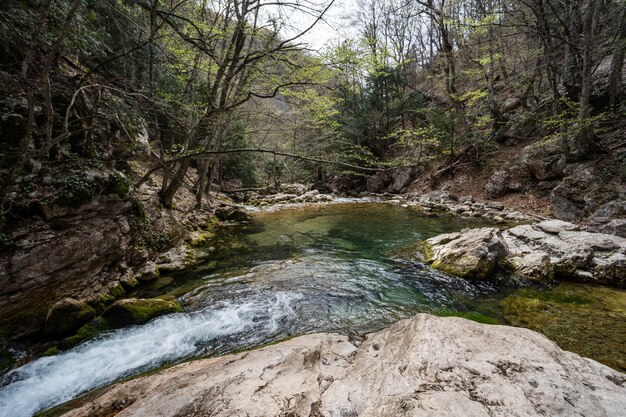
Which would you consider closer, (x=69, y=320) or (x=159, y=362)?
(x=159, y=362)

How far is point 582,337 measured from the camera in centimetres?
349

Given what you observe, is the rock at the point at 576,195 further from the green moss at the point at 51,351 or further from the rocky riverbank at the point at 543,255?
the green moss at the point at 51,351

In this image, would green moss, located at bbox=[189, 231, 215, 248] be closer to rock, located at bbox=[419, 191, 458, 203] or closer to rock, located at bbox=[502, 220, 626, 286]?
rock, located at bbox=[502, 220, 626, 286]

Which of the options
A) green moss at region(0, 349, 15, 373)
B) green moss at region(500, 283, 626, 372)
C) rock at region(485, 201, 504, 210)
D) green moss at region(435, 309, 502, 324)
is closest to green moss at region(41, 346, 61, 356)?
green moss at region(0, 349, 15, 373)

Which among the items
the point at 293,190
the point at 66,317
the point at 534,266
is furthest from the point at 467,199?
the point at 66,317

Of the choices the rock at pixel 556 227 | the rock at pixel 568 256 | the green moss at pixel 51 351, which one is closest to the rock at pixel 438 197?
the rock at pixel 556 227

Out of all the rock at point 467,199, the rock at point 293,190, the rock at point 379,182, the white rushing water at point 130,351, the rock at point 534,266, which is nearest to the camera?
the white rushing water at point 130,351

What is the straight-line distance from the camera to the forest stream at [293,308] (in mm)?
3264

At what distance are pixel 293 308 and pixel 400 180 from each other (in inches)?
684

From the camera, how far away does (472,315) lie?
13.2 feet

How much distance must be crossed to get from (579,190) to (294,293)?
33.6 ft

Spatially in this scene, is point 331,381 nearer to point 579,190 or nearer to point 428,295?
point 428,295

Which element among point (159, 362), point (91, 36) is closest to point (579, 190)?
point (159, 362)

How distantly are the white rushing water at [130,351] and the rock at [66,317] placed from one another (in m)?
0.51
